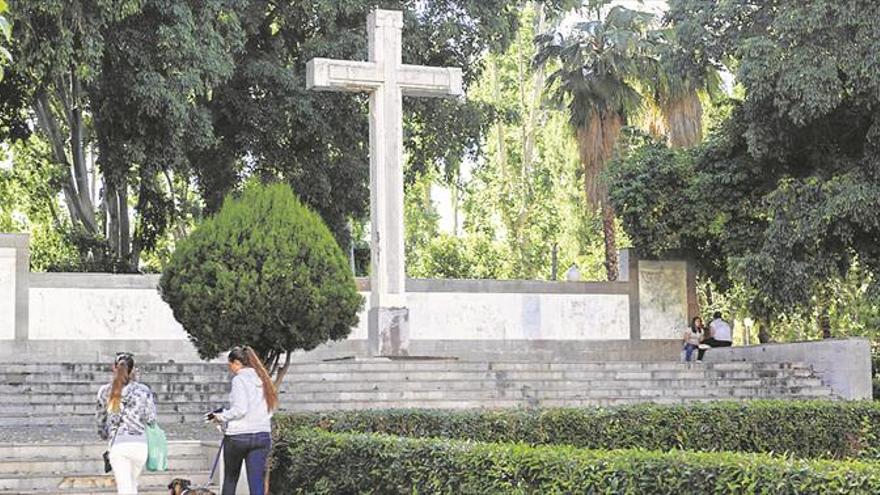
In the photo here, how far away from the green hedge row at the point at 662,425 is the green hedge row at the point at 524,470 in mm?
1056

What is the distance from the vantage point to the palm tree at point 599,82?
33875mm

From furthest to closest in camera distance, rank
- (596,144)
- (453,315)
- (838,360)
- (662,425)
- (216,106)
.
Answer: (596,144)
(216,106)
(453,315)
(838,360)
(662,425)


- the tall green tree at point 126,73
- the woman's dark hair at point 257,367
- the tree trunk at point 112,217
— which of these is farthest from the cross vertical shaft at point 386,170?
the woman's dark hair at point 257,367

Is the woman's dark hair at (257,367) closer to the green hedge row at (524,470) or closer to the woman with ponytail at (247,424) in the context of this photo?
the woman with ponytail at (247,424)

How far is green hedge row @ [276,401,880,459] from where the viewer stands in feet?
46.3

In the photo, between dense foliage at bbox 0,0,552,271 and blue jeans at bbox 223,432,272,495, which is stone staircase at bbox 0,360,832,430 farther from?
blue jeans at bbox 223,432,272,495

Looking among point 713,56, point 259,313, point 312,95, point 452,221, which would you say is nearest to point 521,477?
point 259,313

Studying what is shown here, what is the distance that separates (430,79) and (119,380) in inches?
507

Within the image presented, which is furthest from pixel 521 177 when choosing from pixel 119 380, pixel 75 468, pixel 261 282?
pixel 119 380

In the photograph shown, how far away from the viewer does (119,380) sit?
39.3ft

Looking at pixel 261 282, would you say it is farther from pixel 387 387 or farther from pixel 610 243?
pixel 610 243

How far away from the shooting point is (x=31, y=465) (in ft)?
48.7

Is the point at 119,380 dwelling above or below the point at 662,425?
above

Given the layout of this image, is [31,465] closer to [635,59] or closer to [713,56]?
[713,56]
